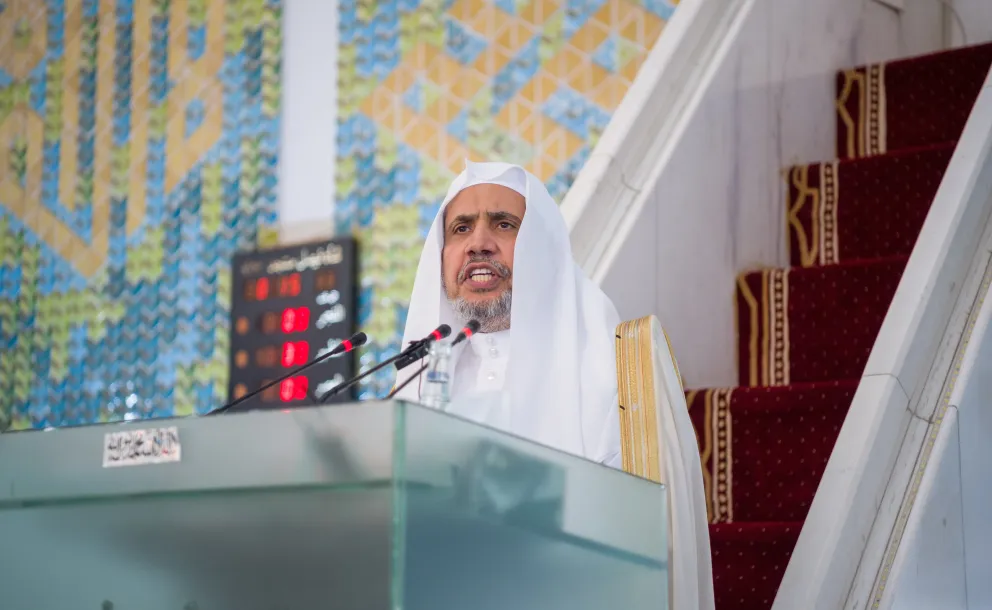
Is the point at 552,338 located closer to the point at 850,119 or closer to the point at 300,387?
the point at 850,119

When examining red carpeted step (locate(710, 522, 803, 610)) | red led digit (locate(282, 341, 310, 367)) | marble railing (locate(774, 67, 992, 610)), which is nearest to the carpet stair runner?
red carpeted step (locate(710, 522, 803, 610))

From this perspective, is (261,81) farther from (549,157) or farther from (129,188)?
(549,157)

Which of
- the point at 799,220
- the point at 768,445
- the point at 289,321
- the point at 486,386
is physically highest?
the point at 799,220

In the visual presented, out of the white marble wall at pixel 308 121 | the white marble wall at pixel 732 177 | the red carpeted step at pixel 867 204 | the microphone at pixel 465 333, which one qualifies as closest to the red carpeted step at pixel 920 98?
the white marble wall at pixel 732 177

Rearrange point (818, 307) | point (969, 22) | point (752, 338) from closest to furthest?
point (818, 307), point (752, 338), point (969, 22)

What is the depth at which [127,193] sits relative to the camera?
511cm

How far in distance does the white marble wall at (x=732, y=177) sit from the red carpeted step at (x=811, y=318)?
6 centimetres

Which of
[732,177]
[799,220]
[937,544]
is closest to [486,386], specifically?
[937,544]

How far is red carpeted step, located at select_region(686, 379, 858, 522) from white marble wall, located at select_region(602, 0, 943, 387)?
0.25 m

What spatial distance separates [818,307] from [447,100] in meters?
1.67

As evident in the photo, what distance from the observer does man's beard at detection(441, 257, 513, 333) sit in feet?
8.64

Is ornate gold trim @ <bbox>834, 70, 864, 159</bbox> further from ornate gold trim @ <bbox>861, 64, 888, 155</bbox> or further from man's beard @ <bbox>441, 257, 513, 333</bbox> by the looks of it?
man's beard @ <bbox>441, 257, 513, 333</bbox>

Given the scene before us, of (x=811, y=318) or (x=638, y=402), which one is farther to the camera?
(x=811, y=318)

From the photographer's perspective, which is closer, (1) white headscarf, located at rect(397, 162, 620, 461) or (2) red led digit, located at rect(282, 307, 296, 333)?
(1) white headscarf, located at rect(397, 162, 620, 461)
